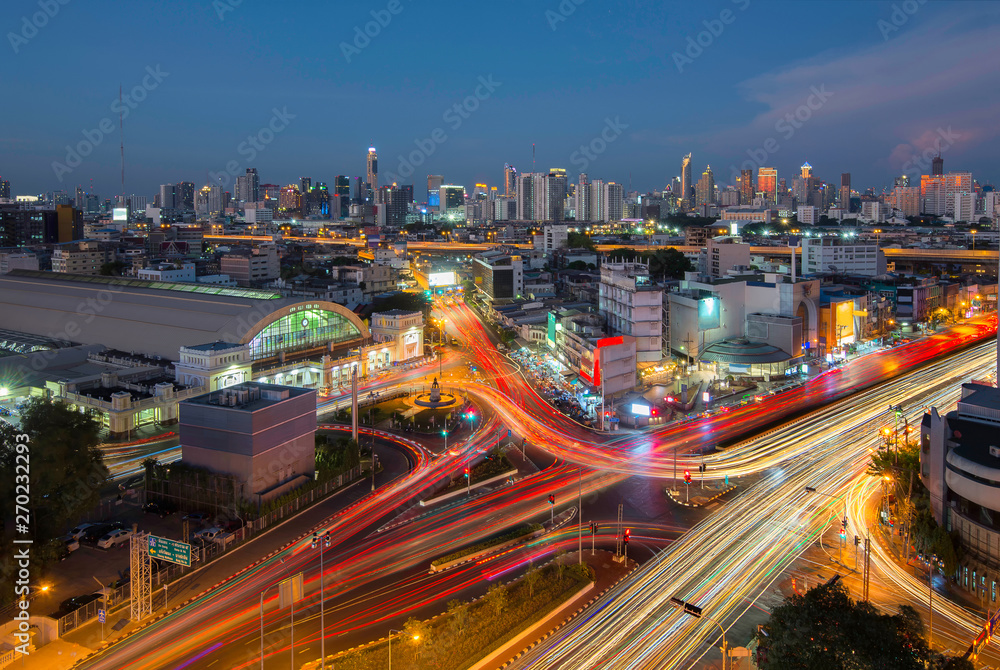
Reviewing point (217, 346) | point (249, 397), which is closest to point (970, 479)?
point (249, 397)

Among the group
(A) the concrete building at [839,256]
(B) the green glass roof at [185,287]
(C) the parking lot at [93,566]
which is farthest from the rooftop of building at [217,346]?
(A) the concrete building at [839,256]

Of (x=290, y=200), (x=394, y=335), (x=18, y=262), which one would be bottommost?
(x=394, y=335)

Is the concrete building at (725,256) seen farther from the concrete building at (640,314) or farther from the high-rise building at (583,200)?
the high-rise building at (583,200)

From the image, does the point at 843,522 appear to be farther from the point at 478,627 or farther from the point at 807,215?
the point at 807,215

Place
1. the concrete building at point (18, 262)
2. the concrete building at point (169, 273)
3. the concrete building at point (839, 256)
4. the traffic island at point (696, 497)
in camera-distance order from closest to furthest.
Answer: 1. the traffic island at point (696, 497)
2. the concrete building at point (169, 273)
3. the concrete building at point (839, 256)
4. the concrete building at point (18, 262)

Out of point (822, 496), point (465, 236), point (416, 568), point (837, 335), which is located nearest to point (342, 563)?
point (416, 568)

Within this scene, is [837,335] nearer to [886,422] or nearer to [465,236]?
[886,422]

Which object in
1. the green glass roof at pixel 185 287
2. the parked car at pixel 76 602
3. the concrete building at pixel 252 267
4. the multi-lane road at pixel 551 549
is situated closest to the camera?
the multi-lane road at pixel 551 549
